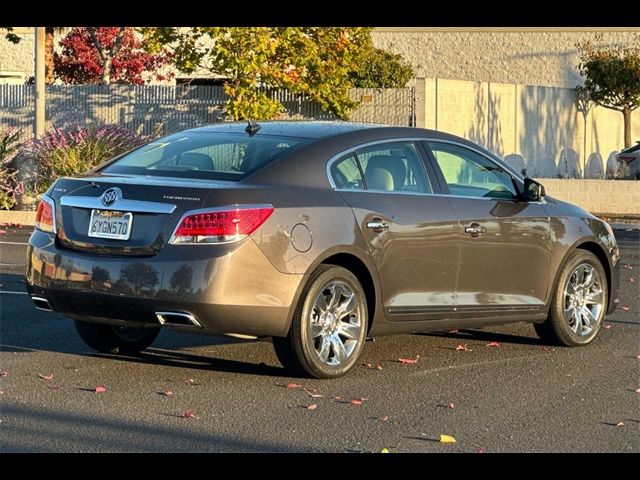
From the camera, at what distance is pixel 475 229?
923 centimetres

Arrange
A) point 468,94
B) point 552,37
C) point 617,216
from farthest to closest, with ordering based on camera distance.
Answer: point 552,37 < point 468,94 < point 617,216

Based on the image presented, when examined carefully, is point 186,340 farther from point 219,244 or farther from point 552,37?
point 552,37

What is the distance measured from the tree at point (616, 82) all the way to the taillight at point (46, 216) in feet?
96.4

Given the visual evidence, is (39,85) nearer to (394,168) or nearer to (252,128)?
(252,128)

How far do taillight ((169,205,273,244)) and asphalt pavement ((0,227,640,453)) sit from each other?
0.90m

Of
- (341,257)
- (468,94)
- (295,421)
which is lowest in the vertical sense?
(295,421)

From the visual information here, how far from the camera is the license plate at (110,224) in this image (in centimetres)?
804

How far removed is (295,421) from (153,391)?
1.13m

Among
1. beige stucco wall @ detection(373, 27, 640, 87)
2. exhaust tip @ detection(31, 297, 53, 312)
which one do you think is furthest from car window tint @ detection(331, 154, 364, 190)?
beige stucco wall @ detection(373, 27, 640, 87)

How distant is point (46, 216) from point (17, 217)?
46.5ft

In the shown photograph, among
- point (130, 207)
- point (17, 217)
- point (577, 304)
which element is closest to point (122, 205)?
point (130, 207)

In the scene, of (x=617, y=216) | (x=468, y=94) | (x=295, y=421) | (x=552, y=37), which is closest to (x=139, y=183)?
(x=295, y=421)

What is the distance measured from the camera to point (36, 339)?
31.9 ft

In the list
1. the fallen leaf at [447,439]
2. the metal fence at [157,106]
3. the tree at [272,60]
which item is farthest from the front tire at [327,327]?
the metal fence at [157,106]
